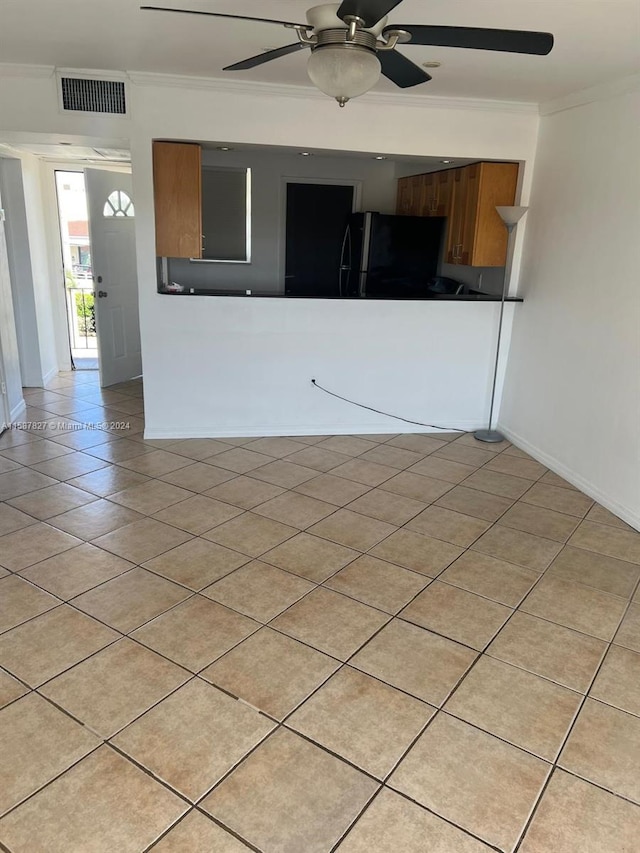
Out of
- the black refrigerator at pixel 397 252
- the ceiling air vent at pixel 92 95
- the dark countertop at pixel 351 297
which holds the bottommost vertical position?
the dark countertop at pixel 351 297

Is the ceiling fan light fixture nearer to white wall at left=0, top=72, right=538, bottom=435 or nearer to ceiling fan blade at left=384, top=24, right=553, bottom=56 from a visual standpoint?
ceiling fan blade at left=384, top=24, right=553, bottom=56

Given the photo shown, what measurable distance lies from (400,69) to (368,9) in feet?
2.00

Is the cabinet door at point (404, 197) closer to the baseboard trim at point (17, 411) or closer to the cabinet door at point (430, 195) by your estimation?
the cabinet door at point (430, 195)

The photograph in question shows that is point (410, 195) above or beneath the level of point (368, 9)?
beneath

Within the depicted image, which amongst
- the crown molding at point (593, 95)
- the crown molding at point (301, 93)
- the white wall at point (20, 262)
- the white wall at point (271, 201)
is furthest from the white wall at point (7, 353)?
the crown molding at point (593, 95)

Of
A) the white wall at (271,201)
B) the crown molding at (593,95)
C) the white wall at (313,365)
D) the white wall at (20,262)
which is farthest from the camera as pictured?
the white wall at (271,201)

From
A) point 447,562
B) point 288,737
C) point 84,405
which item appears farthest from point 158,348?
point 288,737

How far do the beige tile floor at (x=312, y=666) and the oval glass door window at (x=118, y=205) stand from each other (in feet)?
9.78

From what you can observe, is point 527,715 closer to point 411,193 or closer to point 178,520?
point 178,520

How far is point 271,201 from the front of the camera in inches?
237

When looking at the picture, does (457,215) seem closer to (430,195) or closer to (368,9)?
(430,195)

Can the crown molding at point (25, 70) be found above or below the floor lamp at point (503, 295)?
above

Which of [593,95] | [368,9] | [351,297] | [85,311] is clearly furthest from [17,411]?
[593,95]

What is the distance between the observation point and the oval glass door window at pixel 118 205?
5.67m
